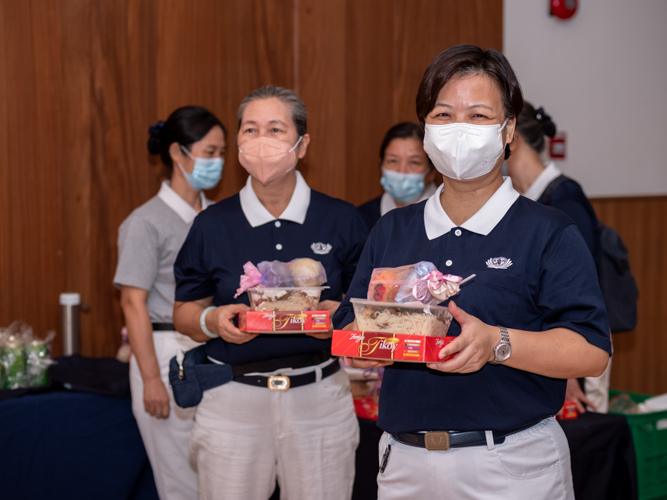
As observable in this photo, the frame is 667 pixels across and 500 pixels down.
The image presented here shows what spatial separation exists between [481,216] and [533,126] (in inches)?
66.6

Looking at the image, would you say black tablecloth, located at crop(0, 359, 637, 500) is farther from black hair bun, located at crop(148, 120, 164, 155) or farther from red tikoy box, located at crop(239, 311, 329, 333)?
black hair bun, located at crop(148, 120, 164, 155)

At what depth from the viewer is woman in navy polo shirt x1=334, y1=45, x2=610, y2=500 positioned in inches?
54.7

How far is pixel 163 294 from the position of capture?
278cm

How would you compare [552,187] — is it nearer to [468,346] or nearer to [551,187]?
[551,187]

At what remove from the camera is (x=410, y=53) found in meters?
4.56

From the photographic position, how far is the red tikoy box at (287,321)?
1.79m

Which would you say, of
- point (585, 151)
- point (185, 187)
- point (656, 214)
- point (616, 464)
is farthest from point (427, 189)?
point (656, 214)

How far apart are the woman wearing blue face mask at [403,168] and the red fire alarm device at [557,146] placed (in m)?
1.98

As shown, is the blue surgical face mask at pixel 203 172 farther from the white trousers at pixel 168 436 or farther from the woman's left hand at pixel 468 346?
the woman's left hand at pixel 468 346

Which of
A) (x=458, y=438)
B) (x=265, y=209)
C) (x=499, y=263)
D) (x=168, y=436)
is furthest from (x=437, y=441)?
(x=168, y=436)

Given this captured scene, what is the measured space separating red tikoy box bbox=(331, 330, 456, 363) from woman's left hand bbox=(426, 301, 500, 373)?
0.14 ft

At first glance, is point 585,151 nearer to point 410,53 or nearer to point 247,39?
point 410,53

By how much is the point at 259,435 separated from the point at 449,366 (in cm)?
93

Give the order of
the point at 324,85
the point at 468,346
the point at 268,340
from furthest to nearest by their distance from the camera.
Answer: the point at 324,85 → the point at 268,340 → the point at 468,346
